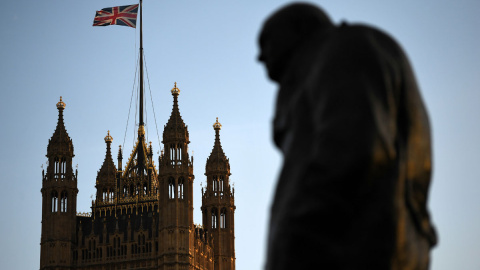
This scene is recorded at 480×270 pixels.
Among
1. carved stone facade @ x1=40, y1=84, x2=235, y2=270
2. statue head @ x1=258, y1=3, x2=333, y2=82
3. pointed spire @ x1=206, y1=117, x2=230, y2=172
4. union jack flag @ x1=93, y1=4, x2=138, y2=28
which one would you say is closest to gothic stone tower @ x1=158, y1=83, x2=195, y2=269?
carved stone facade @ x1=40, y1=84, x2=235, y2=270

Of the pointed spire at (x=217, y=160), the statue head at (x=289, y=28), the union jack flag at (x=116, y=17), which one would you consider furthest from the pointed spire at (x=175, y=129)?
the statue head at (x=289, y=28)

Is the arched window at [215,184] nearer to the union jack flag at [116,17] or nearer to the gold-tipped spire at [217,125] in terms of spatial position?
the gold-tipped spire at [217,125]

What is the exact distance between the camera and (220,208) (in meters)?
71.8

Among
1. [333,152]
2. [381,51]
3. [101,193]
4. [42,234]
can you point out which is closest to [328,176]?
[333,152]

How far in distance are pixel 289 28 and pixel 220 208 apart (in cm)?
6748

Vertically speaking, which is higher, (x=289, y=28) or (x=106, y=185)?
(x=106, y=185)

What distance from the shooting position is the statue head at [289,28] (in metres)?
4.51

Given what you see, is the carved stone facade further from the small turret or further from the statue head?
the statue head

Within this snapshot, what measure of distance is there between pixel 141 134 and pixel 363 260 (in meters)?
73.1

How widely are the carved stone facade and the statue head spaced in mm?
59575

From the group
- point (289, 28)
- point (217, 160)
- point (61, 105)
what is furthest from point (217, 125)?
point (289, 28)

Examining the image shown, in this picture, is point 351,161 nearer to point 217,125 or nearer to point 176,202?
point 176,202

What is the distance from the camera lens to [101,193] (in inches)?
2852

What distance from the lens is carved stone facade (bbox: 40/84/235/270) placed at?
6475 cm
